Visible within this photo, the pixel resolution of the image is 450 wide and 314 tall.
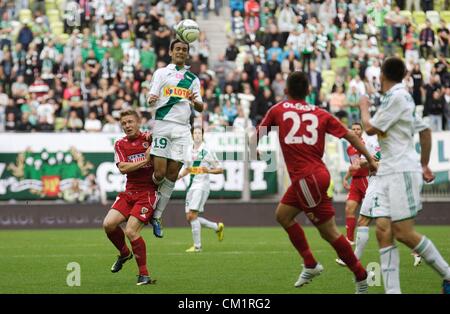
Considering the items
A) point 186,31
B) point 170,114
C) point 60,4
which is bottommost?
point 170,114

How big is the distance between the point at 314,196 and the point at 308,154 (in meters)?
0.45

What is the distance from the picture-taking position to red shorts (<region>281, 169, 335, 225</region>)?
36.3 feet

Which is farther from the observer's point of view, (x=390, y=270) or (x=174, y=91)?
(x=174, y=91)

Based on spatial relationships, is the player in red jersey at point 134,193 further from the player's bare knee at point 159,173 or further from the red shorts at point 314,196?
the red shorts at point 314,196

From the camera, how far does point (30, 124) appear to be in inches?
1090

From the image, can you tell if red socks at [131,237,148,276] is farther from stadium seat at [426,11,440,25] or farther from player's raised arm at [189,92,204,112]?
stadium seat at [426,11,440,25]

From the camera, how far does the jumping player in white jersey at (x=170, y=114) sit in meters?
13.3

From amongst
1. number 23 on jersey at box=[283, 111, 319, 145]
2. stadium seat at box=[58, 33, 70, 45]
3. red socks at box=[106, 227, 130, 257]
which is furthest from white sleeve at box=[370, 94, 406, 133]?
stadium seat at box=[58, 33, 70, 45]

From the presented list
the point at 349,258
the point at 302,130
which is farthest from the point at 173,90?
the point at 349,258

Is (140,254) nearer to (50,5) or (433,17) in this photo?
(50,5)

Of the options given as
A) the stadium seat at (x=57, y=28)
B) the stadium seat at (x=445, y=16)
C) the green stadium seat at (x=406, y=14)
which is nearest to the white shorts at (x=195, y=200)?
the stadium seat at (x=57, y=28)

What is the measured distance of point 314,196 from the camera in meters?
11.1

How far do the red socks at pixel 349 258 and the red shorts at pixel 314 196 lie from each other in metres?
0.30
